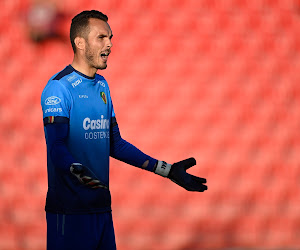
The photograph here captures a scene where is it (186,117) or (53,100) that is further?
(186,117)

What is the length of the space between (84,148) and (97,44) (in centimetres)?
44

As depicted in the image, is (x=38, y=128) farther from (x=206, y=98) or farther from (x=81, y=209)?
(x=81, y=209)

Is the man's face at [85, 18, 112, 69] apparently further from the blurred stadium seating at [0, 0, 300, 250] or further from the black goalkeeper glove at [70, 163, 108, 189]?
the blurred stadium seating at [0, 0, 300, 250]

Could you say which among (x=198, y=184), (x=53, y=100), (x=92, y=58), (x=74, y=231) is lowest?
(x=74, y=231)

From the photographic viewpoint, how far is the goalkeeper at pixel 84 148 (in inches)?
97.7

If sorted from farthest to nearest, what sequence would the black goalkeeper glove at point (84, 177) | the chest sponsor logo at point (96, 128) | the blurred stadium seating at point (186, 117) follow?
the blurred stadium seating at point (186, 117) < the chest sponsor logo at point (96, 128) < the black goalkeeper glove at point (84, 177)

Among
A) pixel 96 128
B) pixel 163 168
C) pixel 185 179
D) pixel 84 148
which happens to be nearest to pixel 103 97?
pixel 96 128

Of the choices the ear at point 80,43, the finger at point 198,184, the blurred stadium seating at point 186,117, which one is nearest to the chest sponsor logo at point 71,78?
the ear at point 80,43

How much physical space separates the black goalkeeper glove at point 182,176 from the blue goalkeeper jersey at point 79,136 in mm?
252

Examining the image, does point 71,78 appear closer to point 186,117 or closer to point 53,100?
point 53,100

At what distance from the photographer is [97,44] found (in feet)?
8.36

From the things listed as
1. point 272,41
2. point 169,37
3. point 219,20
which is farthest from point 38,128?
point 272,41

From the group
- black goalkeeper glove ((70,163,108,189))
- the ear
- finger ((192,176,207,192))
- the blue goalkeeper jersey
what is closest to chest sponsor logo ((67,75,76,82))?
the blue goalkeeper jersey

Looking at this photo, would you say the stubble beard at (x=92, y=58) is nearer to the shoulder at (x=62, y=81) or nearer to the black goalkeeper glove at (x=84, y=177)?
the shoulder at (x=62, y=81)
